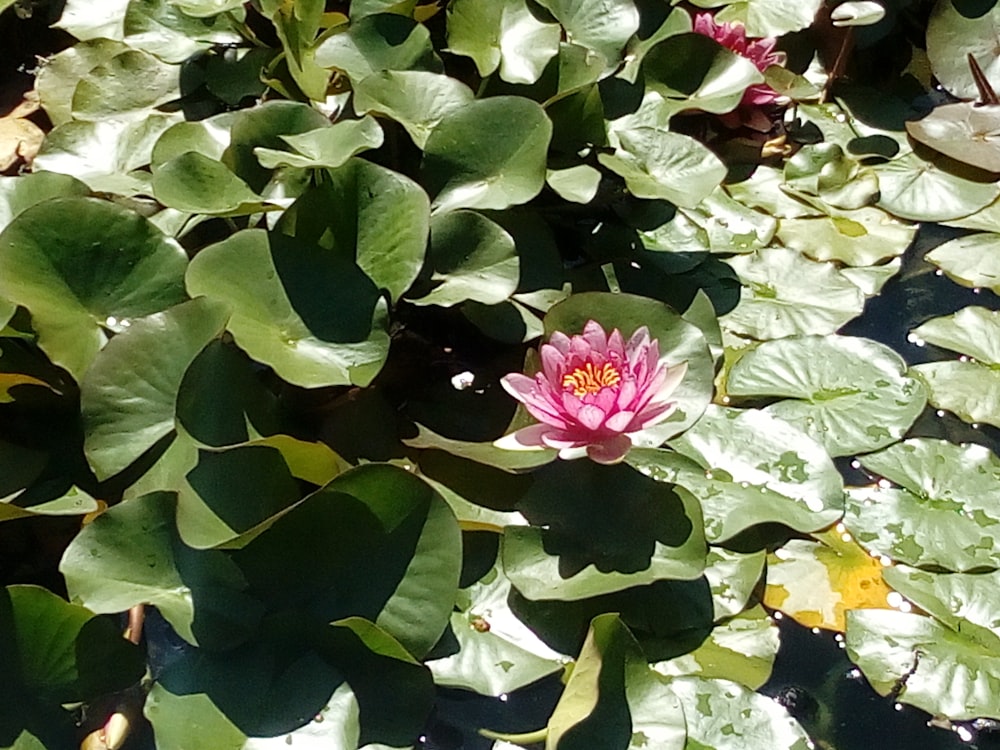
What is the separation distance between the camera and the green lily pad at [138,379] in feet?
3.58

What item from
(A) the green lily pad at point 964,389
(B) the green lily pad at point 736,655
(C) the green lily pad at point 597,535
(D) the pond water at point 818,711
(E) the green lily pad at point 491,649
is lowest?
(D) the pond water at point 818,711

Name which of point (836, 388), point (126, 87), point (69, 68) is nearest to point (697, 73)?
A: point (836, 388)

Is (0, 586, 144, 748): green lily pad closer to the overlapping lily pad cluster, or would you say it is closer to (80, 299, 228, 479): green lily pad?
the overlapping lily pad cluster

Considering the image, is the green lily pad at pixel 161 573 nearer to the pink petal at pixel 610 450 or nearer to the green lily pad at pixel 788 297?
the pink petal at pixel 610 450

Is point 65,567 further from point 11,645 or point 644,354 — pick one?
point 644,354

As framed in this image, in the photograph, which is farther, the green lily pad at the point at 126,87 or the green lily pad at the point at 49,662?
the green lily pad at the point at 126,87

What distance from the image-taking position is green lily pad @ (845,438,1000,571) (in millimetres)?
1256

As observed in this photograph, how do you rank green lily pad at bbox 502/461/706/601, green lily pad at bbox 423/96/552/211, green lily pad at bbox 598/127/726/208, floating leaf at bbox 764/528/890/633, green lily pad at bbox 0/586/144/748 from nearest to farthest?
1. green lily pad at bbox 0/586/144/748
2. green lily pad at bbox 502/461/706/601
3. floating leaf at bbox 764/528/890/633
4. green lily pad at bbox 423/96/552/211
5. green lily pad at bbox 598/127/726/208

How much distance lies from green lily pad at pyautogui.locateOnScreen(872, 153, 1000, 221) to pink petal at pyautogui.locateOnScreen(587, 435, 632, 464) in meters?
0.90

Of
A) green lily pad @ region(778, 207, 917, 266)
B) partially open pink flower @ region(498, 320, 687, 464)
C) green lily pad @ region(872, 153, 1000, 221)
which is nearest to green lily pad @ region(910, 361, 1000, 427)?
green lily pad @ region(778, 207, 917, 266)

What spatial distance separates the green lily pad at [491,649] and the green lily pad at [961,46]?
144 cm

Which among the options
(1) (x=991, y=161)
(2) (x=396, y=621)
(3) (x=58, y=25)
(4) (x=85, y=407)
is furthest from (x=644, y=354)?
(3) (x=58, y=25)

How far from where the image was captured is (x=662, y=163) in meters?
1.53

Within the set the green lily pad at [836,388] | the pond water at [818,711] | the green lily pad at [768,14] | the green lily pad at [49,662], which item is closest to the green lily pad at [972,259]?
the green lily pad at [836,388]
